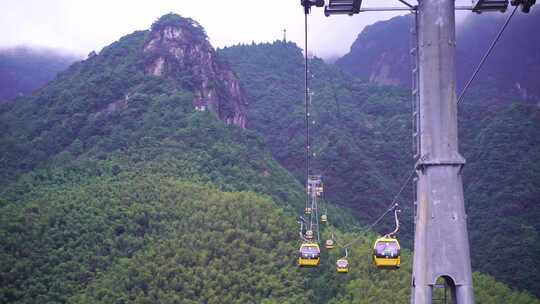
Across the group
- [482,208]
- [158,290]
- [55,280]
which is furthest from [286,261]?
[482,208]

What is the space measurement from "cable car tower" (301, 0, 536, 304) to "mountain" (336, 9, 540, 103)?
116399 mm

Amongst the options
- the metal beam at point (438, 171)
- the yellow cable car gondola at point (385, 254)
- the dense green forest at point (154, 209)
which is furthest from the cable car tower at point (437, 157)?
the dense green forest at point (154, 209)

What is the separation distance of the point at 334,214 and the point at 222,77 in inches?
1228

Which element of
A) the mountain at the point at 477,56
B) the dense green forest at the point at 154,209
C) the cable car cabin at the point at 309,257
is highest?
the mountain at the point at 477,56

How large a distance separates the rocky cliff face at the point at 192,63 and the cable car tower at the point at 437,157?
7765cm

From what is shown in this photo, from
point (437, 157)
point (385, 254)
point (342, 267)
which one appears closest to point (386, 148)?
point (342, 267)

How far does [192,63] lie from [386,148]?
26.1 m

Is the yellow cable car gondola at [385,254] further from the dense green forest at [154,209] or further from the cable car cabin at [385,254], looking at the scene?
the dense green forest at [154,209]

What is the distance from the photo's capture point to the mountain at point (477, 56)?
440 feet

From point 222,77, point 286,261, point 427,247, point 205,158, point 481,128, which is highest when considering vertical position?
point 222,77

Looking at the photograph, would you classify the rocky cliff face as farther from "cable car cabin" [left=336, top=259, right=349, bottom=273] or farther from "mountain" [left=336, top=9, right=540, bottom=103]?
"cable car cabin" [left=336, top=259, right=349, bottom=273]

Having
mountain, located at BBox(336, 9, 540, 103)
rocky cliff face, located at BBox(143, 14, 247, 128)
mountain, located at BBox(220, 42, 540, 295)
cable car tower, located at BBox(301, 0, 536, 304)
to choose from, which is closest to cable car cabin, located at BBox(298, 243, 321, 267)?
cable car tower, located at BBox(301, 0, 536, 304)

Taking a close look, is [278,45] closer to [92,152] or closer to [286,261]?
[92,152]

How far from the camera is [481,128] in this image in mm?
91938
